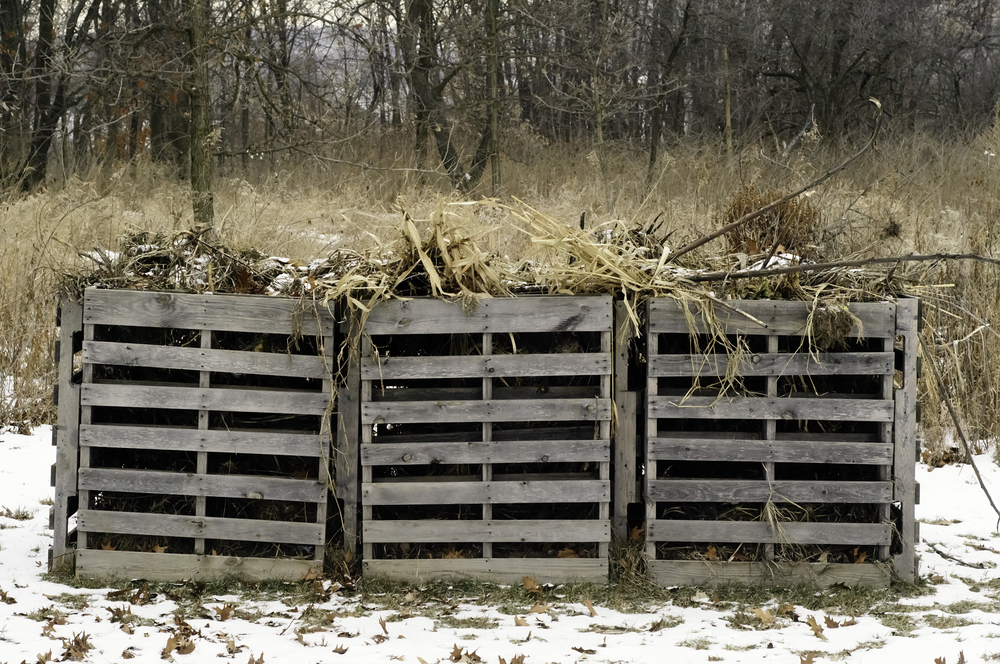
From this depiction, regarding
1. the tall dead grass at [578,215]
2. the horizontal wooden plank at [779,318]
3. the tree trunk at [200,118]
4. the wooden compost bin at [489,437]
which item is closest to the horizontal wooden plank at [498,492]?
the wooden compost bin at [489,437]

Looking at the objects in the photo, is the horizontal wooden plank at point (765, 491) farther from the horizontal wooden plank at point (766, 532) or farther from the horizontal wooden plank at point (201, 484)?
the horizontal wooden plank at point (201, 484)

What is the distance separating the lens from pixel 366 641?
402 centimetres

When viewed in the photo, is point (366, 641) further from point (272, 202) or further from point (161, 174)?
point (161, 174)

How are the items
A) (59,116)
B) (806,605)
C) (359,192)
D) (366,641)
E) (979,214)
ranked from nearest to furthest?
(366,641)
(806,605)
(979,214)
(359,192)
(59,116)

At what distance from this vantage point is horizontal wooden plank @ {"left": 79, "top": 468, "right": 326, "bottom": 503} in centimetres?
477

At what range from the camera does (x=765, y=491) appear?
4.78 m

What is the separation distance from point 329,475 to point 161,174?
949cm

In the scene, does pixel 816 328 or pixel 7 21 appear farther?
pixel 7 21

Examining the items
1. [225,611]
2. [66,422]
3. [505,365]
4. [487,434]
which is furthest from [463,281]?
[66,422]

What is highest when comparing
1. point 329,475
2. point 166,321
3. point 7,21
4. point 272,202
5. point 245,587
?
point 7,21

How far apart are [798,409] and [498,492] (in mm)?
1641

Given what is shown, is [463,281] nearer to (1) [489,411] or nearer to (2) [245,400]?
(1) [489,411]

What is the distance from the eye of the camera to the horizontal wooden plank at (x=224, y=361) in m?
4.73

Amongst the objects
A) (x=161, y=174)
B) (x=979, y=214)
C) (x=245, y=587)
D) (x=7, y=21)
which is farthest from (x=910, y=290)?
(x=7, y=21)
